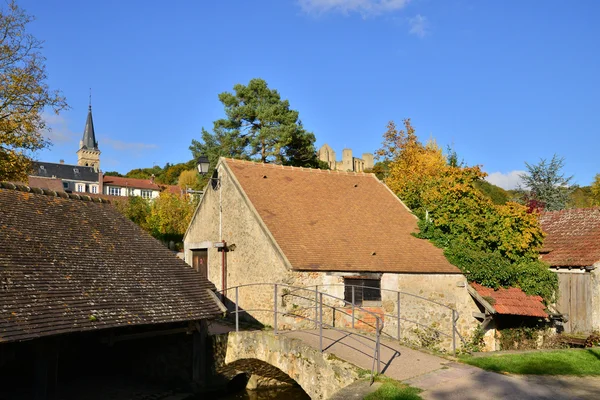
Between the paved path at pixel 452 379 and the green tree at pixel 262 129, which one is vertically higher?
the green tree at pixel 262 129

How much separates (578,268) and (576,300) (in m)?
1.04

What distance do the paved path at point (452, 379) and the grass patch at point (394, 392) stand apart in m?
0.18

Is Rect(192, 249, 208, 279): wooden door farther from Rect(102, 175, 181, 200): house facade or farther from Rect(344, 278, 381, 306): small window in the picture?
Rect(102, 175, 181, 200): house facade

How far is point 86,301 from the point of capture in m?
10.8

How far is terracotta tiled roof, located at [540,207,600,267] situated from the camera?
16938 millimetres

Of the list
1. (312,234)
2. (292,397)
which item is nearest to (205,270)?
(312,234)

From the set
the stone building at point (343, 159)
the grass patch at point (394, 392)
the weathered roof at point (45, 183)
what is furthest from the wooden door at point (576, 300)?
the stone building at point (343, 159)

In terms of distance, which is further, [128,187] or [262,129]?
[128,187]

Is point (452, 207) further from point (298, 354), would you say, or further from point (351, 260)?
point (298, 354)

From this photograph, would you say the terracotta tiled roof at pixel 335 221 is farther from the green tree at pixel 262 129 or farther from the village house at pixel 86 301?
the green tree at pixel 262 129

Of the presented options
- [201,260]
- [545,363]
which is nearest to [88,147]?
[201,260]

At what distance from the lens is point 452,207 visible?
58.6 ft

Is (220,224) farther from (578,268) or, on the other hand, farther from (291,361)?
(578,268)

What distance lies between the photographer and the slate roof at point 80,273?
9844 millimetres
